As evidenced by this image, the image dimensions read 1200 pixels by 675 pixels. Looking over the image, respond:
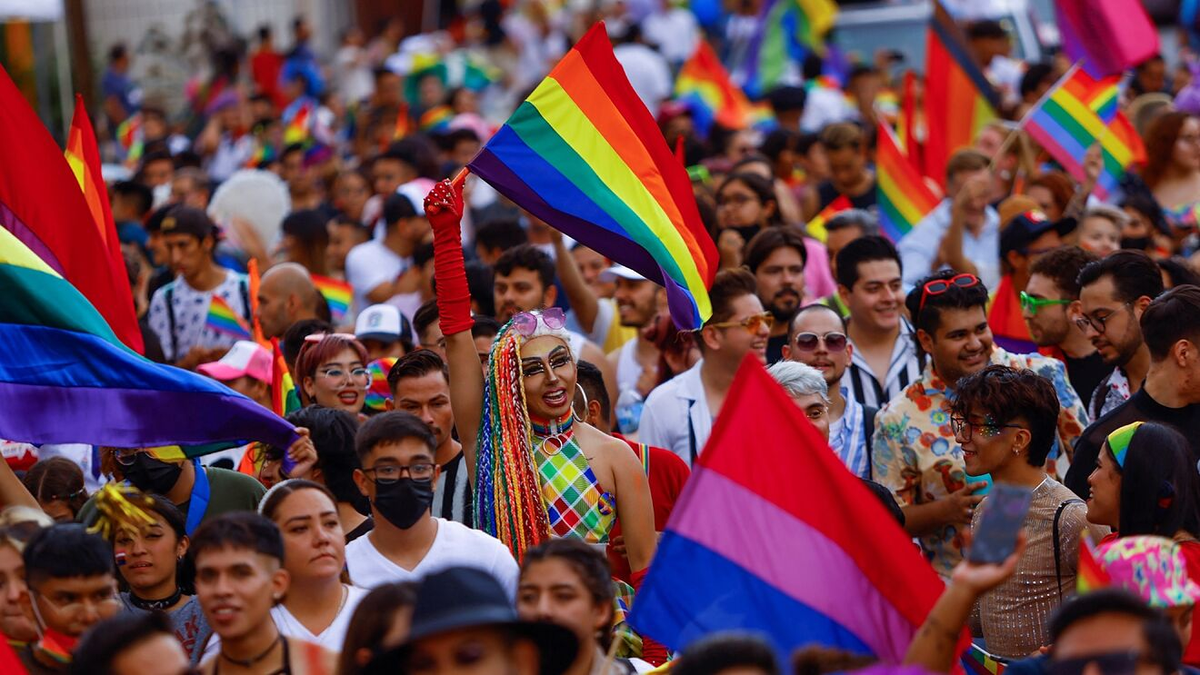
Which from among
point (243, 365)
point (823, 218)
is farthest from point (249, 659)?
point (823, 218)

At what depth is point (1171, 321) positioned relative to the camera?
654cm

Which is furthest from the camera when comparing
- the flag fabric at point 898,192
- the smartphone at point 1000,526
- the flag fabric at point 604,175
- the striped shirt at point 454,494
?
the flag fabric at point 898,192

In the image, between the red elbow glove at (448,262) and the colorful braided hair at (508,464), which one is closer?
the colorful braided hair at (508,464)

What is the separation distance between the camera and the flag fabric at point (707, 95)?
16.2 metres

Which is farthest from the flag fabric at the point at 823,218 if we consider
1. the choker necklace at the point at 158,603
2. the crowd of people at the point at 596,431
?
the choker necklace at the point at 158,603

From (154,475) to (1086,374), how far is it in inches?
159

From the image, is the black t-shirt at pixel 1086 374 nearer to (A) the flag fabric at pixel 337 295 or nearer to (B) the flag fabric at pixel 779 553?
(B) the flag fabric at pixel 779 553

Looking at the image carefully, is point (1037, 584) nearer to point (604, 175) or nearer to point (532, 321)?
point (532, 321)

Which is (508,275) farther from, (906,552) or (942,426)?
(906,552)

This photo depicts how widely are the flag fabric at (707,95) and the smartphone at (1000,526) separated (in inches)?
463

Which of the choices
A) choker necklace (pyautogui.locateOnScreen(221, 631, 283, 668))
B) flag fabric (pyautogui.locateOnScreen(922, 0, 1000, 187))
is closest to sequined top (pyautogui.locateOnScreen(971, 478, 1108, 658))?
choker necklace (pyautogui.locateOnScreen(221, 631, 283, 668))

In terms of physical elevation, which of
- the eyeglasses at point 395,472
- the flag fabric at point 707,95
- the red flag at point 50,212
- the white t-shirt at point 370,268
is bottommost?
the eyeglasses at point 395,472

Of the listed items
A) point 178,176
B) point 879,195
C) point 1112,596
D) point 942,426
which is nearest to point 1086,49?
point 879,195

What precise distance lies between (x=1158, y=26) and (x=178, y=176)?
37.2ft
